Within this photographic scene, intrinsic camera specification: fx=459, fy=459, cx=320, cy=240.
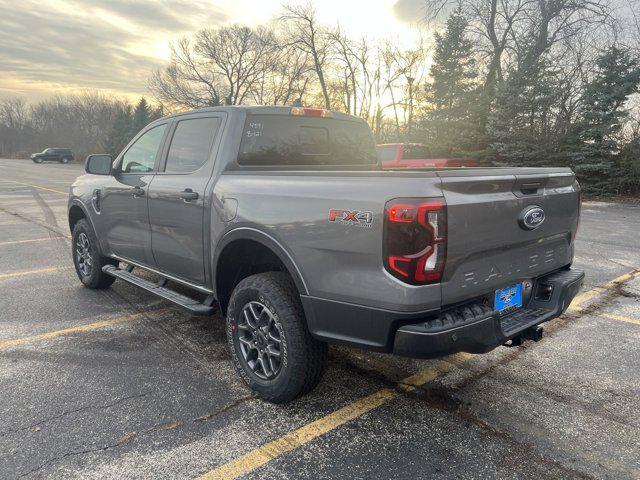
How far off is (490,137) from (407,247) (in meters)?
19.0

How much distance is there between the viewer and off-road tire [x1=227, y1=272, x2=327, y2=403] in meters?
2.69

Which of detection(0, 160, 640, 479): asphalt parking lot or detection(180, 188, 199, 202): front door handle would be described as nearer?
detection(0, 160, 640, 479): asphalt parking lot

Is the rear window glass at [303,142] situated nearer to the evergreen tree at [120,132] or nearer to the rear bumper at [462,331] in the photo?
the rear bumper at [462,331]

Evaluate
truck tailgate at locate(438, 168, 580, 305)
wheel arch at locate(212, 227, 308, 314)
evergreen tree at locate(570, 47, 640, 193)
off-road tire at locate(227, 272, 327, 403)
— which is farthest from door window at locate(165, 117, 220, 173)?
evergreen tree at locate(570, 47, 640, 193)

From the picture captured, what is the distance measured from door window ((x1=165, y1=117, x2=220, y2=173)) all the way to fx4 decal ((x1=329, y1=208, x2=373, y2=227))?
Answer: 4.92 ft

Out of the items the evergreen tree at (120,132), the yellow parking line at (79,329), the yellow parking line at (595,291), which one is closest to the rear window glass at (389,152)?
the yellow parking line at (595,291)

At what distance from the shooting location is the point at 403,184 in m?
2.21

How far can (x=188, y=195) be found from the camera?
345 centimetres

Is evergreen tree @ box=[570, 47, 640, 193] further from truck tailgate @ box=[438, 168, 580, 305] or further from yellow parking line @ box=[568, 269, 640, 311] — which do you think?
truck tailgate @ box=[438, 168, 580, 305]

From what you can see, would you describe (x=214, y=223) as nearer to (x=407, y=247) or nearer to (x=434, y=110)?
(x=407, y=247)

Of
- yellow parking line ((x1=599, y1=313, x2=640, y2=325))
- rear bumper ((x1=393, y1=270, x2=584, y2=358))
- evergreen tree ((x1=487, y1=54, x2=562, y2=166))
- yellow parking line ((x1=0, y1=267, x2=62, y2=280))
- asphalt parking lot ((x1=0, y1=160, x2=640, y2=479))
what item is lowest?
yellow parking line ((x1=0, y1=267, x2=62, y2=280))

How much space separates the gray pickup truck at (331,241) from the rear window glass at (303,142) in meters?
0.01

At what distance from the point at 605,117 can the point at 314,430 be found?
17403 millimetres

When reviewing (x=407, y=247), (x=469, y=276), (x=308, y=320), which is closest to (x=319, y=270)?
(x=308, y=320)
